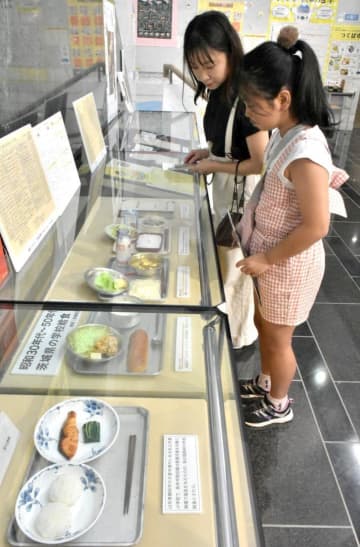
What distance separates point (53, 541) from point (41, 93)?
1439 mm

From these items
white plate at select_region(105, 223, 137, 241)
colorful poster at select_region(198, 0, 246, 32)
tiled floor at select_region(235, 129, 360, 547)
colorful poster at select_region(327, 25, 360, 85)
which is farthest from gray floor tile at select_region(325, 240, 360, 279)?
colorful poster at select_region(327, 25, 360, 85)

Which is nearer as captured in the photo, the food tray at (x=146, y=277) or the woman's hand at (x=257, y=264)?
the food tray at (x=146, y=277)

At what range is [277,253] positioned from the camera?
53.2 inches

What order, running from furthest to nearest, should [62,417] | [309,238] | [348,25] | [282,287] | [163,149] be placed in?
[348,25], [163,149], [282,287], [309,238], [62,417]

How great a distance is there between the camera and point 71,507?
76 cm

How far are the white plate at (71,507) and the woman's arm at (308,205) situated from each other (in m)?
0.84

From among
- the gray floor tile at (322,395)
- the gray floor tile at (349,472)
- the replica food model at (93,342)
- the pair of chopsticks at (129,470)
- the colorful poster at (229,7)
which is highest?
the colorful poster at (229,7)

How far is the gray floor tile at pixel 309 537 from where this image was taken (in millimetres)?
1412

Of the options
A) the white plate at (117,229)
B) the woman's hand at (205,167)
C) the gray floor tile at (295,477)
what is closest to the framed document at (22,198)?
the white plate at (117,229)

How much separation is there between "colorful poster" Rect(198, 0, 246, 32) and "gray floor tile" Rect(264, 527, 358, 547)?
621 cm

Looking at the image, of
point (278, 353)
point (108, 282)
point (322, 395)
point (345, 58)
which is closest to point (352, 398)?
point (322, 395)

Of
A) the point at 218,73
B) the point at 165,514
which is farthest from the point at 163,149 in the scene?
the point at 165,514

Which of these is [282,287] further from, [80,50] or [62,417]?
[80,50]

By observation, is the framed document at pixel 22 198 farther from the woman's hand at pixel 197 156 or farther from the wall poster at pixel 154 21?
the wall poster at pixel 154 21
